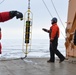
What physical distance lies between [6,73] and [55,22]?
11.9ft

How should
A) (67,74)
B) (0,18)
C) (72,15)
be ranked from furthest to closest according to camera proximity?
1. (72,15)
2. (67,74)
3. (0,18)

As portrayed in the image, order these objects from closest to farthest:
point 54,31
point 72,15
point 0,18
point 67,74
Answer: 1. point 0,18
2. point 67,74
3. point 54,31
4. point 72,15

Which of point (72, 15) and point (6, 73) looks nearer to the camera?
point (6, 73)

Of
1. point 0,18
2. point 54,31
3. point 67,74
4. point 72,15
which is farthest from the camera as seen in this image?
point 72,15

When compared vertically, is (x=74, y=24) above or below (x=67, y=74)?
above

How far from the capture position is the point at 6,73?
28.0 feet

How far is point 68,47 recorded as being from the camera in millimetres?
13328

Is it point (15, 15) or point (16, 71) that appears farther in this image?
point (16, 71)

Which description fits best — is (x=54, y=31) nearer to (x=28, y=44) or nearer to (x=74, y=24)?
(x=74, y=24)

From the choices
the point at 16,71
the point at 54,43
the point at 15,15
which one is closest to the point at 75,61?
the point at 54,43

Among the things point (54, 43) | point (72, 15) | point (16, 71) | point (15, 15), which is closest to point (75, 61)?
point (54, 43)

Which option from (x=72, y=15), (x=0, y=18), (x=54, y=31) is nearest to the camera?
(x=0, y=18)

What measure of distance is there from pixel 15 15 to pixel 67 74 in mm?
2825

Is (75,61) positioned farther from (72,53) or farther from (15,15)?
(15,15)
